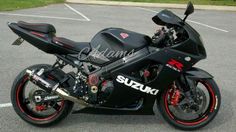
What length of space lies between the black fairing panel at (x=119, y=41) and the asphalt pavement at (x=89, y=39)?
38.5 inches

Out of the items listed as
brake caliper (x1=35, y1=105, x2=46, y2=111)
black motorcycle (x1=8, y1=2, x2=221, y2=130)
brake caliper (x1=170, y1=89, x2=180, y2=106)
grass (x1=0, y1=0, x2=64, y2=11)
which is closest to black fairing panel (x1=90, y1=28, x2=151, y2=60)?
black motorcycle (x1=8, y1=2, x2=221, y2=130)

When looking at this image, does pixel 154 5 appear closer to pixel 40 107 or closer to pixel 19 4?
pixel 19 4

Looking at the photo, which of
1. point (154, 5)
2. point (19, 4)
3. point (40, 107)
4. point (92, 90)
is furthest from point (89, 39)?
point (154, 5)

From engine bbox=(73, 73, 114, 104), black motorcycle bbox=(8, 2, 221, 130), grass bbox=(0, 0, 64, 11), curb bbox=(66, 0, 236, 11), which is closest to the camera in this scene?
black motorcycle bbox=(8, 2, 221, 130)

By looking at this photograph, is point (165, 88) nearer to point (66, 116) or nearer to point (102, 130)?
point (102, 130)

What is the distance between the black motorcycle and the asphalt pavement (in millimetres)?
253

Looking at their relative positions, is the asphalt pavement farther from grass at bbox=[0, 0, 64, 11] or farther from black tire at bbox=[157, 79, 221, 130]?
grass at bbox=[0, 0, 64, 11]

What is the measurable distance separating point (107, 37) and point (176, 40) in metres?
0.75

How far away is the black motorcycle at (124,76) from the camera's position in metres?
4.04

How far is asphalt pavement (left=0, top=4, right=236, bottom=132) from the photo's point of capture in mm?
4508

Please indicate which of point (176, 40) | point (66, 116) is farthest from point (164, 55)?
point (66, 116)

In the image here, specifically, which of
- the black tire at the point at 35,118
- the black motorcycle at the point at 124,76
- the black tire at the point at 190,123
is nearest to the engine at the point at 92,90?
the black motorcycle at the point at 124,76

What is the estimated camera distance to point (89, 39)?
9133mm

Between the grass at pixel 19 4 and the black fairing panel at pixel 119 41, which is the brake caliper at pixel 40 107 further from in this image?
the grass at pixel 19 4
